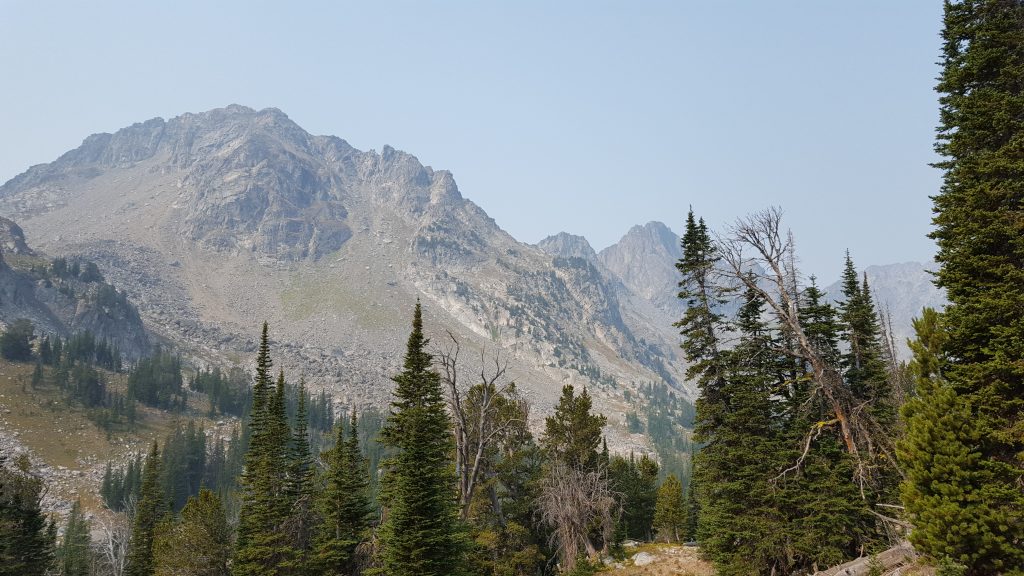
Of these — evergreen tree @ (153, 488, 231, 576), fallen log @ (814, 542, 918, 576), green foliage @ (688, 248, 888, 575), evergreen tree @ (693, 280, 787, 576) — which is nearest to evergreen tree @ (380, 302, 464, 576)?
evergreen tree @ (693, 280, 787, 576)

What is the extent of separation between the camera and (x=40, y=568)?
177ft

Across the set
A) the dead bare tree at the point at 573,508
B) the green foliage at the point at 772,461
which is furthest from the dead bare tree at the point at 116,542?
the green foliage at the point at 772,461

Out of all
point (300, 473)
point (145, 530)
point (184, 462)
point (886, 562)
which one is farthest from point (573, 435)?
point (184, 462)

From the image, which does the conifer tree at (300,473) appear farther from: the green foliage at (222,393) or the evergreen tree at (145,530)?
the green foliage at (222,393)

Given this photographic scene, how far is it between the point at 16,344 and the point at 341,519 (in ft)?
563

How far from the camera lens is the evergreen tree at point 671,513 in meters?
73.1

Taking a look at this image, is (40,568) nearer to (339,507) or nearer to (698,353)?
(339,507)

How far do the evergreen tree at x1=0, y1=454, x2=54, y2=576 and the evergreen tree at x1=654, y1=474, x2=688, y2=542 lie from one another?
67.4m

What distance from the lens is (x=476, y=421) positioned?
154 feet

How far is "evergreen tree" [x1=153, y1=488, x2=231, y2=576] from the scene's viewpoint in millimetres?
48219

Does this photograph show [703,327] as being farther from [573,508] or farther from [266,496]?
[266,496]

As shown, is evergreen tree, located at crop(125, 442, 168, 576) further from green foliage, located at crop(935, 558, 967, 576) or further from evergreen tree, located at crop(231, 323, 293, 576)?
green foliage, located at crop(935, 558, 967, 576)

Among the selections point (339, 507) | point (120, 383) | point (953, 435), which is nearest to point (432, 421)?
point (339, 507)

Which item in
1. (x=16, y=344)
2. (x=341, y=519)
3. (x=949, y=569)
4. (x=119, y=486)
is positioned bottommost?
(x=119, y=486)
